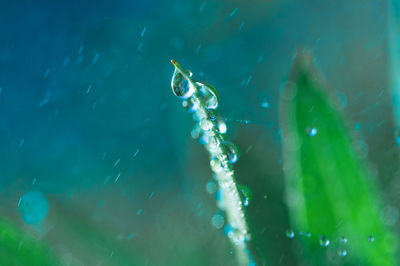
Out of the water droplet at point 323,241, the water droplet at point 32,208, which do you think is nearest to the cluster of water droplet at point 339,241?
the water droplet at point 323,241

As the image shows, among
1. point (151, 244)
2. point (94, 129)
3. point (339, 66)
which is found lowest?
point (151, 244)

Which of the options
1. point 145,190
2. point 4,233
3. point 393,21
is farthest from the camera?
point 145,190

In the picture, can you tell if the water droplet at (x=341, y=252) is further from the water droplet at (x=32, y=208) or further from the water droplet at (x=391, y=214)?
the water droplet at (x=32, y=208)

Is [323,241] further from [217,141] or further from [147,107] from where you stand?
[147,107]

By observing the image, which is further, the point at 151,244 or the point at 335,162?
the point at 151,244

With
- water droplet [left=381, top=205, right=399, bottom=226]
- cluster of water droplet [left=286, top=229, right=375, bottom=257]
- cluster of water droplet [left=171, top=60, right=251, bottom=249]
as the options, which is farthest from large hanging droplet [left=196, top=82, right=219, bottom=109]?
water droplet [left=381, top=205, right=399, bottom=226]

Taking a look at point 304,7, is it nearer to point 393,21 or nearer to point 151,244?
point 393,21

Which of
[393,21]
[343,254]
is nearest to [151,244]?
[343,254]
